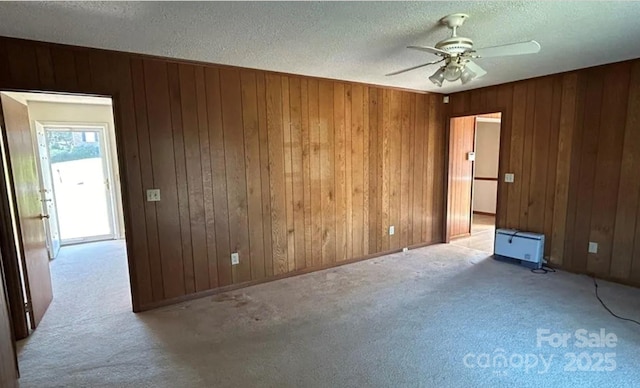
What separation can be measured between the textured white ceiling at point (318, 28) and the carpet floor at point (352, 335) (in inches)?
91.8

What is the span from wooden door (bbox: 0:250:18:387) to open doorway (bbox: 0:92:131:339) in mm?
823

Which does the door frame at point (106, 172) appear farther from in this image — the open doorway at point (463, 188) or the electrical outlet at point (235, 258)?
the open doorway at point (463, 188)

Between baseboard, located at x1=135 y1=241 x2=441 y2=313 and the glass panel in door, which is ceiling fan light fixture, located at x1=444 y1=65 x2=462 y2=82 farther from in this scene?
the glass panel in door

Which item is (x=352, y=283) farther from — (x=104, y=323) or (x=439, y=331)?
(x=104, y=323)

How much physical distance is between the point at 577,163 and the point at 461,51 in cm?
257

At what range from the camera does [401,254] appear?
4910 millimetres

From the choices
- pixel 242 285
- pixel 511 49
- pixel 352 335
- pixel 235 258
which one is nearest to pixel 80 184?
pixel 235 258

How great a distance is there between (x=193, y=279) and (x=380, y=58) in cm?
290

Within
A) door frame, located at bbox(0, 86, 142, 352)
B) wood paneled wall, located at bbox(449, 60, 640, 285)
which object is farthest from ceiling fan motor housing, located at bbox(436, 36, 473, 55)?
door frame, located at bbox(0, 86, 142, 352)

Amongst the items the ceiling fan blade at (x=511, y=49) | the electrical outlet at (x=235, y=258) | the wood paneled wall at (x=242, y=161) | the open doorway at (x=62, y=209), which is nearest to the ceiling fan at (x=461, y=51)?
the ceiling fan blade at (x=511, y=49)

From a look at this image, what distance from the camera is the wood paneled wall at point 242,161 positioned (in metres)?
3.03

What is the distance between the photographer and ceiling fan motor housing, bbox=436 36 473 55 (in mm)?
2357

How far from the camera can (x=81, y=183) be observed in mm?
6145

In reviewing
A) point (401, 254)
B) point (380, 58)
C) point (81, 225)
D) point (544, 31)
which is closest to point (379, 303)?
point (401, 254)
